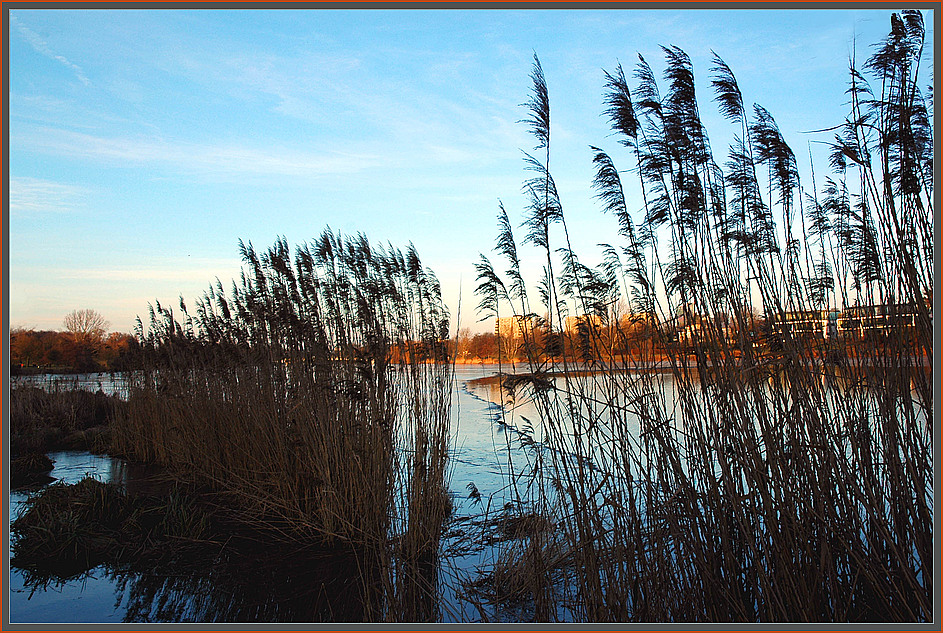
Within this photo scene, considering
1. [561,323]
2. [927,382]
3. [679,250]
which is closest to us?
[927,382]

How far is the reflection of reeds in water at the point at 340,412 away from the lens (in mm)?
4113

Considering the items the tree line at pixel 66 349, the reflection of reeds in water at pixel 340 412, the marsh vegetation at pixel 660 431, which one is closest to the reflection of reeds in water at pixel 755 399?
the marsh vegetation at pixel 660 431

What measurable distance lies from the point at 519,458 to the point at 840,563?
5245mm

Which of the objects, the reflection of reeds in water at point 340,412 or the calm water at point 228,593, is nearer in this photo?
the calm water at point 228,593

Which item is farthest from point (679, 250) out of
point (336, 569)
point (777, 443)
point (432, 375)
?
point (336, 569)

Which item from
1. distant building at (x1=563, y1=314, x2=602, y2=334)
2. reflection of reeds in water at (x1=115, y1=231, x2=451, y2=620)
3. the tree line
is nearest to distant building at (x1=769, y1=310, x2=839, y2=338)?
distant building at (x1=563, y1=314, x2=602, y2=334)

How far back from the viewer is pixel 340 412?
4.49 meters

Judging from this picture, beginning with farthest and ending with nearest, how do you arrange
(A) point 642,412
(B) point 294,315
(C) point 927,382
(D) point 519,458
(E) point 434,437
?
(D) point 519,458, (B) point 294,315, (E) point 434,437, (A) point 642,412, (C) point 927,382

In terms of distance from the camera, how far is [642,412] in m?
2.58

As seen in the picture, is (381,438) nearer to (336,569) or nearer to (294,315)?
(336,569)

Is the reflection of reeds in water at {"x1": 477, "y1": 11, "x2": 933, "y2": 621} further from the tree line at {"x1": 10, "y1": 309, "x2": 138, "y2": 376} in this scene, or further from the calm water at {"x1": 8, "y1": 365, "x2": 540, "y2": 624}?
the tree line at {"x1": 10, "y1": 309, "x2": 138, "y2": 376}

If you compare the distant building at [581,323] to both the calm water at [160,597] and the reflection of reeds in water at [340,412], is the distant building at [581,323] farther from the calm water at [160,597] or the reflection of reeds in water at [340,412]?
the reflection of reeds in water at [340,412]

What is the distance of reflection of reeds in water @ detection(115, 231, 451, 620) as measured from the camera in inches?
162

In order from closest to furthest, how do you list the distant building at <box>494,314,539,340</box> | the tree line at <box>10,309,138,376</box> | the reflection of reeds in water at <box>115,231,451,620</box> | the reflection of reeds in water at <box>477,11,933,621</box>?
the reflection of reeds in water at <box>477,11,933,621</box>, the distant building at <box>494,314,539,340</box>, the reflection of reeds in water at <box>115,231,451,620</box>, the tree line at <box>10,309,138,376</box>
